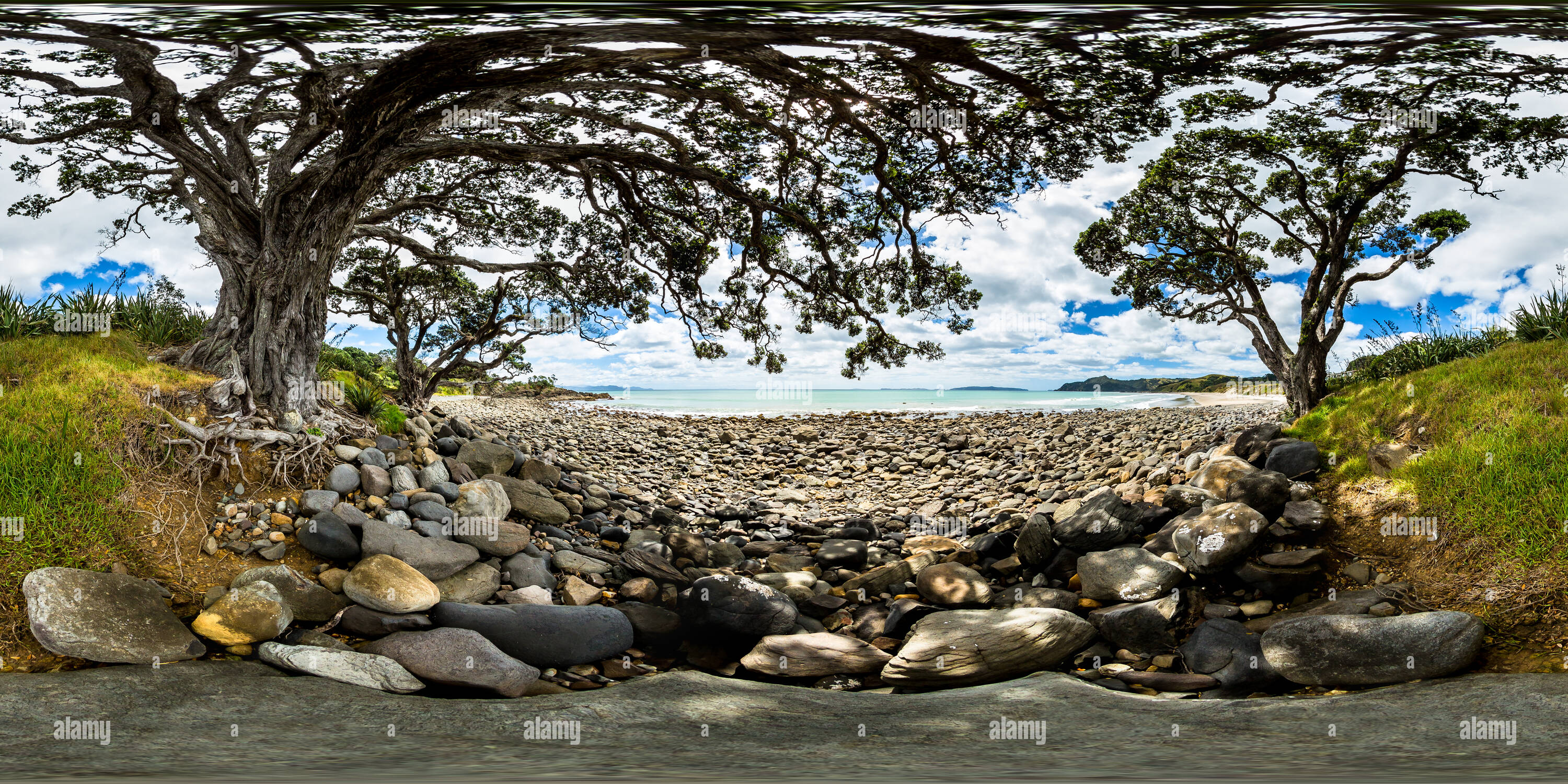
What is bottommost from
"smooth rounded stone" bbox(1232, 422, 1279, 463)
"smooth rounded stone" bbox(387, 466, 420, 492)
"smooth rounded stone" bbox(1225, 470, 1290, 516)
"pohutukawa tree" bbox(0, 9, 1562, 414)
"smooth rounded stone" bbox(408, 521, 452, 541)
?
"smooth rounded stone" bbox(408, 521, 452, 541)

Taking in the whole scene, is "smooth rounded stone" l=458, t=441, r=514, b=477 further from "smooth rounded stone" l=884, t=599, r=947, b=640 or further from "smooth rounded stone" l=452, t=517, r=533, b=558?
"smooth rounded stone" l=884, t=599, r=947, b=640

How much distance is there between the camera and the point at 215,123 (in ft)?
24.8

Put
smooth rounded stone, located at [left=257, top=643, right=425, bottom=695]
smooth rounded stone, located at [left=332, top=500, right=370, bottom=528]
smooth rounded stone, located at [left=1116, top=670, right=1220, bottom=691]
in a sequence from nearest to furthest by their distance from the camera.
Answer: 1. smooth rounded stone, located at [left=257, top=643, right=425, bottom=695]
2. smooth rounded stone, located at [left=1116, top=670, right=1220, bottom=691]
3. smooth rounded stone, located at [left=332, top=500, right=370, bottom=528]

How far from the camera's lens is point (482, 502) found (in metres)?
6.29

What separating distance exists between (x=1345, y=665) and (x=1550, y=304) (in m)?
6.02

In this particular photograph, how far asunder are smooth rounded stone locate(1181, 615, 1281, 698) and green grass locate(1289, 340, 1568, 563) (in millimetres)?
1577

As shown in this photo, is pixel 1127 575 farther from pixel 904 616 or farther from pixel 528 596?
pixel 528 596

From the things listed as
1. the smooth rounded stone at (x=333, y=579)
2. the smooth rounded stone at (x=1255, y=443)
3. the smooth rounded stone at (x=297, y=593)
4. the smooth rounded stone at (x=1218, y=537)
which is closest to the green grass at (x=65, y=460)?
the smooth rounded stone at (x=297, y=593)

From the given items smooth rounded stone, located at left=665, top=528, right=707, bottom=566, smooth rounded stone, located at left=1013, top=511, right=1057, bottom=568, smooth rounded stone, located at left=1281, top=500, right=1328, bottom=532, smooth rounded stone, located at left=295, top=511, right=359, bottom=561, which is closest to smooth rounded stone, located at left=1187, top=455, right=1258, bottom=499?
smooth rounded stone, located at left=1281, top=500, right=1328, bottom=532

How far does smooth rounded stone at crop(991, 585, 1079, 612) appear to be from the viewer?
5312 millimetres

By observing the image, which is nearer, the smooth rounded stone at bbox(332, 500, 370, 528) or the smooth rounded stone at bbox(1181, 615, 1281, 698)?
the smooth rounded stone at bbox(1181, 615, 1281, 698)

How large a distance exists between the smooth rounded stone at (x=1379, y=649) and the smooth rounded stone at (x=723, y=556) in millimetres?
4447

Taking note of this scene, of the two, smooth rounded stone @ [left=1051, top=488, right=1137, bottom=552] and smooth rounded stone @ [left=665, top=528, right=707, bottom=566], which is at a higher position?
smooth rounded stone @ [left=1051, top=488, right=1137, bottom=552]

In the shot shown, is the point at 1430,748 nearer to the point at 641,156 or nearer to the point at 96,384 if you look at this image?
the point at 641,156
